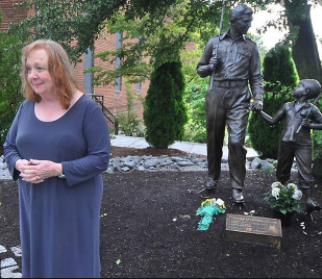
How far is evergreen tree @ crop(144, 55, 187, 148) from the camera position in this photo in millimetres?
8961

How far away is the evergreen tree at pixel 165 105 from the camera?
896 centimetres

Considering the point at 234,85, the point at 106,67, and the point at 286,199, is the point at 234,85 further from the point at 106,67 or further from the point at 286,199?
the point at 106,67

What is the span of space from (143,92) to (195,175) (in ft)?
53.1

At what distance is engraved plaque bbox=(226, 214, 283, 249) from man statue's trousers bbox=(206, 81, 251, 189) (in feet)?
2.76

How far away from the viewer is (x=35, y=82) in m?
1.88

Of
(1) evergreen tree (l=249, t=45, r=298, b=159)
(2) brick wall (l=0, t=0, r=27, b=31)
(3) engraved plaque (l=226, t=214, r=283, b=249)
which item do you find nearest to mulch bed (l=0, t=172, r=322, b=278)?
(3) engraved plaque (l=226, t=214, r=283, b=249)

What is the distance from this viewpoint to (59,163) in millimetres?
1864

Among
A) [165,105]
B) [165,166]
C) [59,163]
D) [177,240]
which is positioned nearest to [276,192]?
[177,240]

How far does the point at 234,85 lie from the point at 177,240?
1.97 metres

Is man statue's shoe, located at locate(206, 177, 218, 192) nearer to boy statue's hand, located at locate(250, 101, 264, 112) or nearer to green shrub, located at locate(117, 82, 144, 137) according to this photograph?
boy statue's hand, located at locate(250, 101, 264, 112)

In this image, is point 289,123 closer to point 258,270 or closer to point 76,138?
point 258,270

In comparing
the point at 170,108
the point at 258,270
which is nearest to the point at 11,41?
the point at 170,108

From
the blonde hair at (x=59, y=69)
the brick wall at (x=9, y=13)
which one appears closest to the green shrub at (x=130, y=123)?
the brick wall at (x=9, y=13)

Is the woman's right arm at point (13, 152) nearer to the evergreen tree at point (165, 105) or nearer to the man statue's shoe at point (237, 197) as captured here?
the man statue's shoe at point (237, 197)
